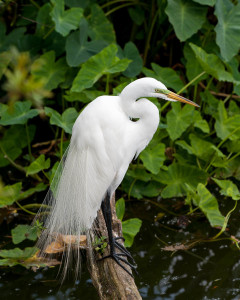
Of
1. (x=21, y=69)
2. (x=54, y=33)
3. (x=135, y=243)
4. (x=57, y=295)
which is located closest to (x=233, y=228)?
(x=135, y=243)

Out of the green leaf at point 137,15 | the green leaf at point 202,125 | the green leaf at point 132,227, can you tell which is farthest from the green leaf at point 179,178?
the green leaf at point 137,15

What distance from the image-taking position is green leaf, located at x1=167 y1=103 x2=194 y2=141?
9.25 feet

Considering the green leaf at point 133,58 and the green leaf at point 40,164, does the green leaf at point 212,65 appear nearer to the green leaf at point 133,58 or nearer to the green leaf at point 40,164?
the green leaf at point 133,58

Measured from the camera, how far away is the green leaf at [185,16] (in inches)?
116

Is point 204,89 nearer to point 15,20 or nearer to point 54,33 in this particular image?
point 54,33

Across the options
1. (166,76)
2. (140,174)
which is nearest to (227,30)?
(166,76)

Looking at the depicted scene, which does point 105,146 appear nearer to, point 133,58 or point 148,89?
point 148,89

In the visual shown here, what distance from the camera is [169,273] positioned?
8.11 feet

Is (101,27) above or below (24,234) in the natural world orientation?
above

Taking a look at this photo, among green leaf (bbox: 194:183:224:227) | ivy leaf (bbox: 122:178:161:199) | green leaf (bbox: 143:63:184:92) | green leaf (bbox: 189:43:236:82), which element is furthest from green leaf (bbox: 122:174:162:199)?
green leaf (bbox: 189:43:236:82)

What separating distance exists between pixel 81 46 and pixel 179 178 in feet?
3.34

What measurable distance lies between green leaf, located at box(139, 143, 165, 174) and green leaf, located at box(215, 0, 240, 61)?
70cm

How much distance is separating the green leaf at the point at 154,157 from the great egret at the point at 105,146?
0.73 m

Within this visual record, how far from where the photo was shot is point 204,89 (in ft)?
11.5
